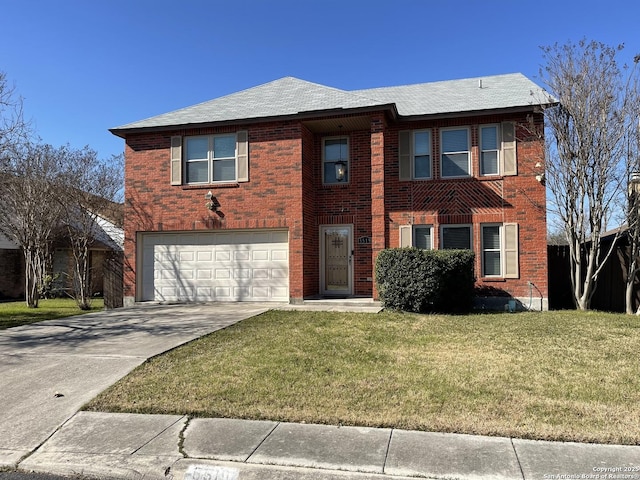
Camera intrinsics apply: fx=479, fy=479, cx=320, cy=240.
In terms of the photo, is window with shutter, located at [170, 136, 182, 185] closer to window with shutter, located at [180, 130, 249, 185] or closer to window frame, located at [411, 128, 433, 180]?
window with shutter, located at [180, 130, 249, 185]

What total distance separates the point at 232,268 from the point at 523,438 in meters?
10.9

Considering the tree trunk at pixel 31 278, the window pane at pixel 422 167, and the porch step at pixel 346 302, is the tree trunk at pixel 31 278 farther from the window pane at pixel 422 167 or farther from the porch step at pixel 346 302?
the window pane at pixel 422 167

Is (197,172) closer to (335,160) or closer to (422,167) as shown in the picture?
(335,160)

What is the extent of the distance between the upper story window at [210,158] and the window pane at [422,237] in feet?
17.3

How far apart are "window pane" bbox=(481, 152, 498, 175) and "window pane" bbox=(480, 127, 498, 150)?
195mm

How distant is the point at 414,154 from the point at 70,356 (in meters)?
10.2

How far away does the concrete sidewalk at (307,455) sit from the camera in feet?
12.2

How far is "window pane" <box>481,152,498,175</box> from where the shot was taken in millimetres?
13406

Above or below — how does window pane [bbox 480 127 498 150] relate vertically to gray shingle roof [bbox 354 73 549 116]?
below

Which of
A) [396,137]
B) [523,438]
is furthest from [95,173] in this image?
[523,438]

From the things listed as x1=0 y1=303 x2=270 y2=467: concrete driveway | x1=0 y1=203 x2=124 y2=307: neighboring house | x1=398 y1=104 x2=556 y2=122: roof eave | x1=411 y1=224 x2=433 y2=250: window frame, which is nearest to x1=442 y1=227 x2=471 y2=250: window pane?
x1=411 y1=224 x2=433 y2=250: window frame

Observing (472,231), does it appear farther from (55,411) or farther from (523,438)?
(55,411)

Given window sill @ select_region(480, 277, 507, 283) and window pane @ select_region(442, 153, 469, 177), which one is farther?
window pane @ select_region(442, 153, 469, 177)

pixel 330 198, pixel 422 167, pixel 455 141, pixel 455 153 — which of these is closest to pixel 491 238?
pixel 455 153
